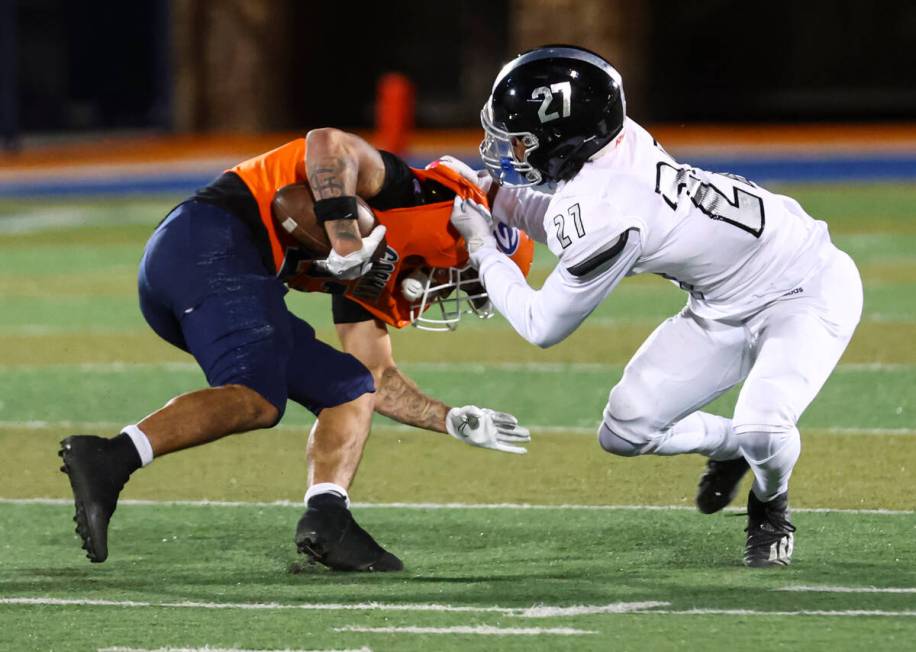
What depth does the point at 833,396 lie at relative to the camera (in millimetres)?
8109

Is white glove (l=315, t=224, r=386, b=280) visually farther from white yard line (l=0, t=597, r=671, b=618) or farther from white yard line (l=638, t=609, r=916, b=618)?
white yard line (l=638, t=609, r=916, b=618)

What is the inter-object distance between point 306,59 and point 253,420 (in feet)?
65.5

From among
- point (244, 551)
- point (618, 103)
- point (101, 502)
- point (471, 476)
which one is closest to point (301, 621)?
point (101, 502)

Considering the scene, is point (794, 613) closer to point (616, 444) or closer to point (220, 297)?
point (616, 444)

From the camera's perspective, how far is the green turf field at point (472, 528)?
448 cm

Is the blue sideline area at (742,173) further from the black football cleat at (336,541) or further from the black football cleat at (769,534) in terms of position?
the black football cleat at (336,541)

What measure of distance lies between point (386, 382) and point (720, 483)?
110 cm

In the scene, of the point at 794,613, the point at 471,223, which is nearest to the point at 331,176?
the point at 471,223

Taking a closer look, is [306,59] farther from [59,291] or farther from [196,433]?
[196,433]

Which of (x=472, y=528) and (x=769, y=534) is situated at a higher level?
(x=769, y=534)

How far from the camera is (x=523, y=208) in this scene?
17.8 feet

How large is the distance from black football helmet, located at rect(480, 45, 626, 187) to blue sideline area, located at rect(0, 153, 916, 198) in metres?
13.7

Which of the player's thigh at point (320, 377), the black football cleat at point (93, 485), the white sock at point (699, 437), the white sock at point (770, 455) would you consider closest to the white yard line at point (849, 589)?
the white sock at point (770, 455)

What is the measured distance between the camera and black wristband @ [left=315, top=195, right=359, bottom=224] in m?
5.04
